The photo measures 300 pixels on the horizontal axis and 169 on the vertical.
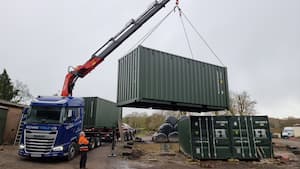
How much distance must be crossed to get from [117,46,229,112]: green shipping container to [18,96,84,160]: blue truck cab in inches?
106

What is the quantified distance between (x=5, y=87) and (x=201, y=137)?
102 feet

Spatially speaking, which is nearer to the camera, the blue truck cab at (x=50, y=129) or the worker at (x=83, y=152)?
the worker at (x=83, y=152)

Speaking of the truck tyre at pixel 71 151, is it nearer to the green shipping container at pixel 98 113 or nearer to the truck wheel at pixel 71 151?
the truck wheel at pixel 71 151

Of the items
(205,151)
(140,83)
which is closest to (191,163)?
(205,151)

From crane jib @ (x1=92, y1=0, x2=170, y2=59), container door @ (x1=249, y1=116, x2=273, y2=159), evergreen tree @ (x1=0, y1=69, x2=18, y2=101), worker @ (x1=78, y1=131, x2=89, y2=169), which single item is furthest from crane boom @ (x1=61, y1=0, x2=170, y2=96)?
evergreen tree @ (x1=0, y1=69, x2=18, y2=101)

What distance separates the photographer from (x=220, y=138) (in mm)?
11422

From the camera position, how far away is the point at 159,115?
5278 centimetres

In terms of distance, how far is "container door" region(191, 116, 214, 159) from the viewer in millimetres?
11312

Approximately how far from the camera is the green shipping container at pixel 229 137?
1128 cm

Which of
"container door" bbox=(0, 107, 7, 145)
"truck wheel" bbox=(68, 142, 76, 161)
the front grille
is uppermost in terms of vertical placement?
"container door" bbox=(0, 107, 7, 145)

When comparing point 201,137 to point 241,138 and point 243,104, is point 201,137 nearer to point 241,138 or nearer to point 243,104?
point 241,138

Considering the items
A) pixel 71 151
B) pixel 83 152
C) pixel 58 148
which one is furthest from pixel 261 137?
pixel 58 148

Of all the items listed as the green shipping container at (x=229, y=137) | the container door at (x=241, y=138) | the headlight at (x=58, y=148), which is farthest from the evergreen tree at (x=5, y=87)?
the container door at (x=241, y=138)

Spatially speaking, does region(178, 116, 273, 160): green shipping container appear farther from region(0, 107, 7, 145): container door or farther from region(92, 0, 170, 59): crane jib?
region(0, 107, 7, 145): container door
